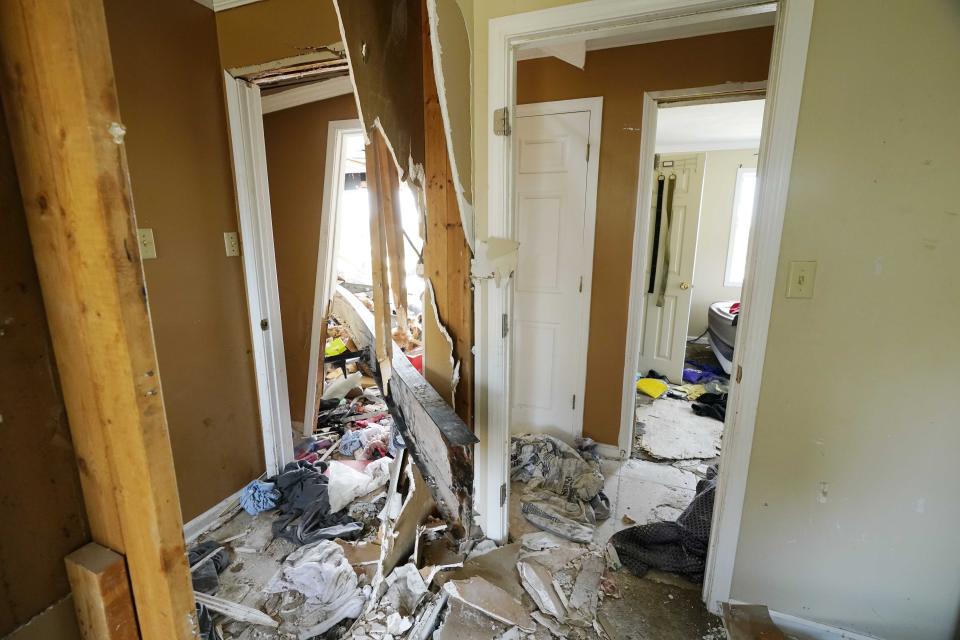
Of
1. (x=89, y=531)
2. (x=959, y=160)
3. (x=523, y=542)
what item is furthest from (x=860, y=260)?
(x=89, y=531)

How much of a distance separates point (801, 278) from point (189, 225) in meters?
2.41

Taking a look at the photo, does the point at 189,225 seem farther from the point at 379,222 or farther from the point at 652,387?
the point at 652,387

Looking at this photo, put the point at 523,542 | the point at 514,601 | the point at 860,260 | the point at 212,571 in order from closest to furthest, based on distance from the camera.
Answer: the point at 860,260
the point at 514,601
the point at 212,571
the point at 523,542

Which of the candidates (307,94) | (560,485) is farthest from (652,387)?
(307,94)

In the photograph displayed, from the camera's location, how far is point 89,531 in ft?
1.59

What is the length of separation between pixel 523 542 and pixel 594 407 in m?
1.02

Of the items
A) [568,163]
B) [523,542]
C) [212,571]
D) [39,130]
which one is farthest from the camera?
[568,163]

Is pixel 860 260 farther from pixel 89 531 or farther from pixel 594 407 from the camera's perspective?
pixel 89 531

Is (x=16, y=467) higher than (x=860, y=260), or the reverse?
(x=860, y=260)

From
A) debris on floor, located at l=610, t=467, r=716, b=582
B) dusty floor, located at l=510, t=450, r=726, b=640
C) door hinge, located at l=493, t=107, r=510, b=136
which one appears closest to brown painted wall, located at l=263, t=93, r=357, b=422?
door hinge, located at l=493, t=107, r=510, b=136

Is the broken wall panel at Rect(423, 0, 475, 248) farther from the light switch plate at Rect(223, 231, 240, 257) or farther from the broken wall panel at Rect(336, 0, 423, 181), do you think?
the light switch plate at Rect(223, 231, 240, 257)

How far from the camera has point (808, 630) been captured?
4.81 feet

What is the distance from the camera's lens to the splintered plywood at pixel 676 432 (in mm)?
2766

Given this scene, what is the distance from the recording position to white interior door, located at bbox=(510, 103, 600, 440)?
7.98 feet
